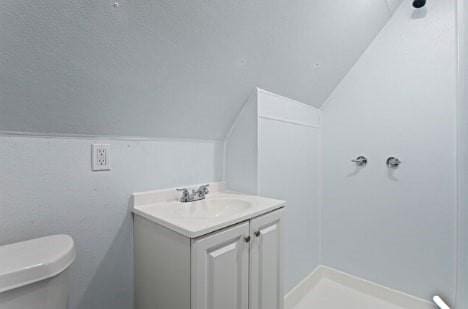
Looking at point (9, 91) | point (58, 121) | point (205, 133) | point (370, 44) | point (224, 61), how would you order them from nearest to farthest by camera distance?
point (9, 91) → point (58, 121) → point (224, 61) → point (205, 133) → point (370, 44)

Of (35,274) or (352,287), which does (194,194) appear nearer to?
(35,274)

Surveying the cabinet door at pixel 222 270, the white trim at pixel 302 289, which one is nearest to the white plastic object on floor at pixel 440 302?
the white trim at pixel 302 289

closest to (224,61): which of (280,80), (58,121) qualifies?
(280,80)

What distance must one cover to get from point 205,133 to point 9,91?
927 millimetres

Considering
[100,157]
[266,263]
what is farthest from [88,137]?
[266,263]

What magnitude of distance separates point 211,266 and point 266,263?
414 mm

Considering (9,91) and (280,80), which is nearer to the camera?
(9,91)

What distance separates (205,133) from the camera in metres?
1.49

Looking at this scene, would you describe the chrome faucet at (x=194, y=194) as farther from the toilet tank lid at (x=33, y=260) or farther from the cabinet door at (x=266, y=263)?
the toilet tank lid at (x=33, y=260)

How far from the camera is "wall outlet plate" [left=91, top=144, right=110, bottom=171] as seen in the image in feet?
3.44

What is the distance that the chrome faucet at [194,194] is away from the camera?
1314mm

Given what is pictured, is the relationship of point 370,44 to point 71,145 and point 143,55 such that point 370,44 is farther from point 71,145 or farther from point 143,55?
point 71,145

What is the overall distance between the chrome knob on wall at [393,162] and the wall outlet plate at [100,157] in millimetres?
1971

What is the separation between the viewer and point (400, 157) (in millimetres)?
1749
